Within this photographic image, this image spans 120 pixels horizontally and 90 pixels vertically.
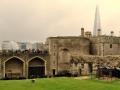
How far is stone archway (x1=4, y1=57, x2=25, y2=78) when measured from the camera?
62438mm

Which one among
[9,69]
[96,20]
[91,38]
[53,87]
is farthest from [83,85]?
[96,20]

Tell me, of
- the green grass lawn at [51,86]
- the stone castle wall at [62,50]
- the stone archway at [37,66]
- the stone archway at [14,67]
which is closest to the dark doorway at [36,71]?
the stone archway at [37,66]

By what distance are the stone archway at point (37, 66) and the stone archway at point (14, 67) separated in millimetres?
1903

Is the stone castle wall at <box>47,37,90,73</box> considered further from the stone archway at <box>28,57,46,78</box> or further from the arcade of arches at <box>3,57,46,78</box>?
the arcade of arches at <box>3,57,46,78</box>

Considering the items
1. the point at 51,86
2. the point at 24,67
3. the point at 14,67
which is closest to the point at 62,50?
the point at 24,67

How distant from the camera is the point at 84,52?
6750cm

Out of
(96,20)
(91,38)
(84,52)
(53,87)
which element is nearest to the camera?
(53,87)

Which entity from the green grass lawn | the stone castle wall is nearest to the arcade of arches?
the stone castle wall

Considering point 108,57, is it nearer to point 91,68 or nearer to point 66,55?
point 91,68

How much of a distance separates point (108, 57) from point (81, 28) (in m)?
11.2

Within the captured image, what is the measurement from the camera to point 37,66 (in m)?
64.1

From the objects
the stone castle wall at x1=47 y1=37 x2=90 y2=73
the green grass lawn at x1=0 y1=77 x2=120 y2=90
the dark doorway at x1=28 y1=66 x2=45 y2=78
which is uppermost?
the stone castle wall at x1=47 y1=37 x2=90 y2=73

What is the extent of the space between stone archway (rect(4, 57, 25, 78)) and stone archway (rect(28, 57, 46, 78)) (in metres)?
1.90

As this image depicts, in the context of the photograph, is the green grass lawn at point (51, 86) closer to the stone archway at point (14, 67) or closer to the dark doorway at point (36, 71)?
the dark doorway at point (36, 71)
